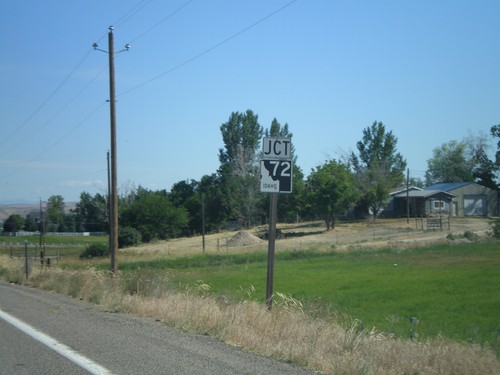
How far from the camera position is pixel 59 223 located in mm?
143000

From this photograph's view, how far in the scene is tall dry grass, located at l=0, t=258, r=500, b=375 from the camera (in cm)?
812

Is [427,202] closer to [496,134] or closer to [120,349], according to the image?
[496,134]

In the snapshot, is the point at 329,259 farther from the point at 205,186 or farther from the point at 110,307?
the point at 205,186

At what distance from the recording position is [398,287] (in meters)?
29.8

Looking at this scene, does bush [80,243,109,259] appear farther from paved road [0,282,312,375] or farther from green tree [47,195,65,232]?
green tree [47,195,65,232]

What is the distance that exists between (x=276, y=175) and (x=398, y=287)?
759 inches

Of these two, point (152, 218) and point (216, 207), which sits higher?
point (216, 207)

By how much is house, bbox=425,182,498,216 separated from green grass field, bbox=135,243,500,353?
118 feet

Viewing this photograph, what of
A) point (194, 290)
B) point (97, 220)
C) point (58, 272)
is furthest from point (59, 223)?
point (194, 290)

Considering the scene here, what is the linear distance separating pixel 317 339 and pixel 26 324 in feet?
21.5

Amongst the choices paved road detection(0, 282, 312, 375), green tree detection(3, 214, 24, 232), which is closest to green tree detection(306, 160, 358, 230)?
paved road detection(0, 282, 312, 375)

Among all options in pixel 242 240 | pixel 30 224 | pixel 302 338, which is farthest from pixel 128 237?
pixel 302 338

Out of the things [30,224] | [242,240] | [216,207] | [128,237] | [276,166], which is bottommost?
[242,240]

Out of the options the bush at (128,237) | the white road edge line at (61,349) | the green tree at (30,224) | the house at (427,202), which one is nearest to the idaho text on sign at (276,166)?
the white road edge line at (61,349)
